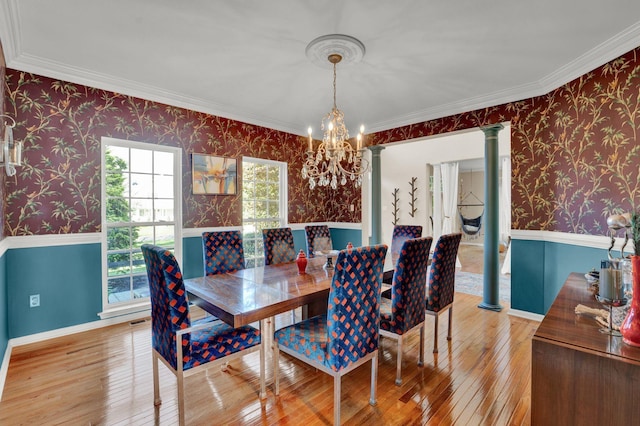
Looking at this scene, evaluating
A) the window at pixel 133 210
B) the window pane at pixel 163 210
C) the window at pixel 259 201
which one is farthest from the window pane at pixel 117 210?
the window at pixel 259 201

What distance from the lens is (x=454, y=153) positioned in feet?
22.5

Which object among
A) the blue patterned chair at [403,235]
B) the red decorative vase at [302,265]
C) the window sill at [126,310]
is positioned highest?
the blue patterned chair at [403,235]

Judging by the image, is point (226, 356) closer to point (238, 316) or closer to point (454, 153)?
point (238, 316)

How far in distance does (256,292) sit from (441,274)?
157 centimetres

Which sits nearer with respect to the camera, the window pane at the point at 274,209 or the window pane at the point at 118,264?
the window pane at the point at 118,264

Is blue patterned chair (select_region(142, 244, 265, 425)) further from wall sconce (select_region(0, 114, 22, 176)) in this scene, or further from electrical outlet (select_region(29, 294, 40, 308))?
electrical outlet (select_region(29, 294, 40, 308))

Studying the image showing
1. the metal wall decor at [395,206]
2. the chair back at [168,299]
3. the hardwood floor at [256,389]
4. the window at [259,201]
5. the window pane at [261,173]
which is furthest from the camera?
the metal wall decor at [395,206]

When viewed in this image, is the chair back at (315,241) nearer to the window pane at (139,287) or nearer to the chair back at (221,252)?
the chair back at (221,252)

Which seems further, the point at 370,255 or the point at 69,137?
the point at 69,137

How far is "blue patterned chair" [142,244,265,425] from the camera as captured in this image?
1646 mm

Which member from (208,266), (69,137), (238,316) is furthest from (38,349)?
(238,316)

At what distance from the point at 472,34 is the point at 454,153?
4.89 m

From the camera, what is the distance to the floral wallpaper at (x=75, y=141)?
278 centimetres

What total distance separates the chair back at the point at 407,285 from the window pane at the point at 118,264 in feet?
9.67
